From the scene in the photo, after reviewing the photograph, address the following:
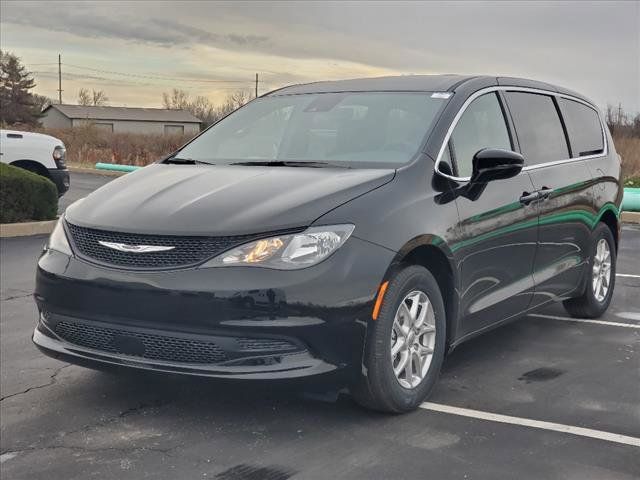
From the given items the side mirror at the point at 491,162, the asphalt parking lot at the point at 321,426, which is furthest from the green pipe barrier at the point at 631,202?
the side mirror at the point at 491,162

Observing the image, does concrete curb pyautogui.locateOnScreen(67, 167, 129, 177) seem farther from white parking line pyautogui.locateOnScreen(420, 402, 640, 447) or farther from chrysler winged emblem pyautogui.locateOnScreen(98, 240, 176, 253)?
white parking line pyautogui.locateOnScreen(420, 402, 640, 447)

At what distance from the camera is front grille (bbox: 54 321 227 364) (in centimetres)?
386

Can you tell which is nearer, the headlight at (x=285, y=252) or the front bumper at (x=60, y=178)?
the headlight at (x=285, y=252)

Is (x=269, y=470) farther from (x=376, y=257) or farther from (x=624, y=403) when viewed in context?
(x=624, y=403)

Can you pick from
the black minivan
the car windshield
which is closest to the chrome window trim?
the black minivan

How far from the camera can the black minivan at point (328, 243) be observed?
151 inches

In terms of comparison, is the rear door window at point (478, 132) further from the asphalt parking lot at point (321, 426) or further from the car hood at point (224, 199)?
the asphalt parking lot at point (321, 426)

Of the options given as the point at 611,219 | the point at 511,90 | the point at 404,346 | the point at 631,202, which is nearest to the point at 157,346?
the point at 404,346

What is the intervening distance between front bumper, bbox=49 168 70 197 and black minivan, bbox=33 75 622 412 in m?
8.68

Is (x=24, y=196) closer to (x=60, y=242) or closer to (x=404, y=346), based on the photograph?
(x=60, y=242)

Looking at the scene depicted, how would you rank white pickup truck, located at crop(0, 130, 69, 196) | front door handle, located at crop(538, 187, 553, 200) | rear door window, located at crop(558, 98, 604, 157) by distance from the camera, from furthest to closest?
1. white pickup truck, located at crop(0, 130, 69, 196)
2. rear door window, located at crop(558, 98, 604, 157)
3. front door handle, located at crop(538, 187, 553, 200)

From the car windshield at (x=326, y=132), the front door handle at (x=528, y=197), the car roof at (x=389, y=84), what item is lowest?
the front door handle at (x=528, y=197)

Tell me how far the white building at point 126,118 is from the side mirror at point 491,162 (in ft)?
303

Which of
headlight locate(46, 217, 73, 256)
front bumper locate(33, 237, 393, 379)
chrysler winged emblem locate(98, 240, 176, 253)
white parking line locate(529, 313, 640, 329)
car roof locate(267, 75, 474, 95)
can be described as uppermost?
car roof locate(267, 75, 474, 95)
